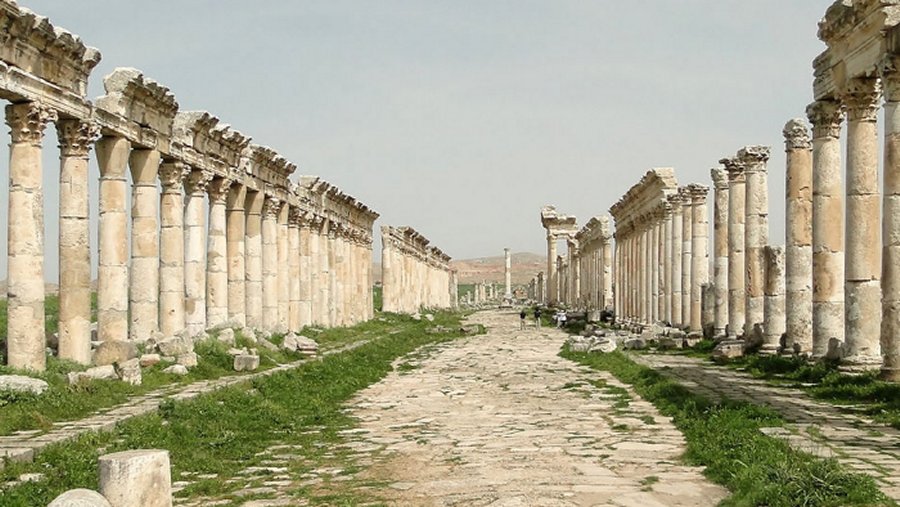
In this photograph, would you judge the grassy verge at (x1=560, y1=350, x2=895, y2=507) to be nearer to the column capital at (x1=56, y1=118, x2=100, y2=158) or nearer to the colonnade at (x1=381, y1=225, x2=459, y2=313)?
the column capital at (x1=56, y1=118, x2=100, y2=158)

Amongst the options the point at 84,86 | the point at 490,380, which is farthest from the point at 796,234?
the point at 84,86

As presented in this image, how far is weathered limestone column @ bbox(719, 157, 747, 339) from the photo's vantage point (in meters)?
29.4

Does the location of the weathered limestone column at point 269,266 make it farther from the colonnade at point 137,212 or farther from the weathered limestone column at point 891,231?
the weathered limestone column at point 891,231

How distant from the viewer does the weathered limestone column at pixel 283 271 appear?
3531 cm

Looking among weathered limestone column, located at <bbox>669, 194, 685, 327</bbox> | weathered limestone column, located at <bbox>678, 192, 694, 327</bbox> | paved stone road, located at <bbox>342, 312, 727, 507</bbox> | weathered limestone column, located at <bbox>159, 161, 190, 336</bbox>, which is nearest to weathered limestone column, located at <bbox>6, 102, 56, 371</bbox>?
paved stone road, located at <bbox>342, 312, 727, 507</bbox>

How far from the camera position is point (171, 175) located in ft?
82.1

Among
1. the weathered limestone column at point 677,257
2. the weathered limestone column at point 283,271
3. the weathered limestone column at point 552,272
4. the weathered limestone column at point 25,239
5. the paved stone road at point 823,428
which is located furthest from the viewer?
the weathered limestone column at point 552,272

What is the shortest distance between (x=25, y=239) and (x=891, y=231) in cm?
1402

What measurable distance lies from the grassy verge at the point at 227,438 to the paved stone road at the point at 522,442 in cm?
61

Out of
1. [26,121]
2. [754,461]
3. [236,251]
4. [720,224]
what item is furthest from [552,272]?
[754,461]

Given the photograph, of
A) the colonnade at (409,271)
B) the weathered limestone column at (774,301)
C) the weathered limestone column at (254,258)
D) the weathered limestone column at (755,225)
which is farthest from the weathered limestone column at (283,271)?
the colonnade at (409,271)

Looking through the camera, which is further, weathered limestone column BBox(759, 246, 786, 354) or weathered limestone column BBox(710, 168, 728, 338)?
weathered limestone column BBox(710, 168, 728, 338)

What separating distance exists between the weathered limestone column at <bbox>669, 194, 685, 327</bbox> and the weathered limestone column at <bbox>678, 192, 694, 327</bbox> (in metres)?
0.16

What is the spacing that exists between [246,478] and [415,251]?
60.8 m
